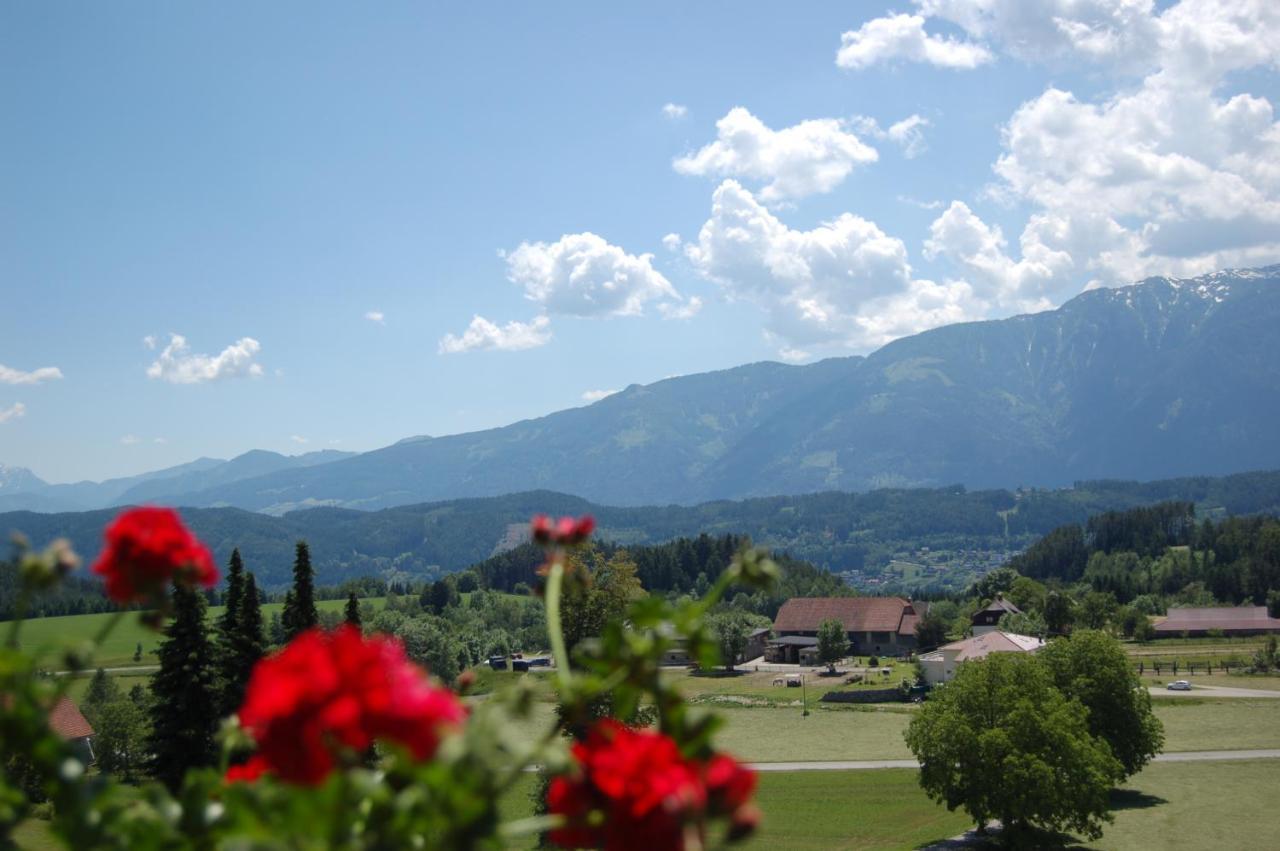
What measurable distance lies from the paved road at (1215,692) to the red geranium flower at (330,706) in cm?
7626

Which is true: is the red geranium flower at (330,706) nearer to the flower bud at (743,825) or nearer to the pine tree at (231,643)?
the flower bud at (743,825)

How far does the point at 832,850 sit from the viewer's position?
115 feet

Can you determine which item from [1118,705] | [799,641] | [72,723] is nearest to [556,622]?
[1118,705]

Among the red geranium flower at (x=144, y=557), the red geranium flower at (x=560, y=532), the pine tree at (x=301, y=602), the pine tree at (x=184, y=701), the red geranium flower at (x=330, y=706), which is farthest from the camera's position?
the pine tree at (x=301, y=602)

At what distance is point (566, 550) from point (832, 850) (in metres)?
36.0

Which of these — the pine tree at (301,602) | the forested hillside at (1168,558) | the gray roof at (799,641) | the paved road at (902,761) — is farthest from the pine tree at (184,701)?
the forested hillside at (1168,558)

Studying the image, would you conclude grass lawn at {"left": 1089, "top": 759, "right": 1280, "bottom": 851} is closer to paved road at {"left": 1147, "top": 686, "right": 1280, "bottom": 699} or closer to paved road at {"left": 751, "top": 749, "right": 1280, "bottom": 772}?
paved road at {"left": 751, "top": 749, "right": 1280, "bottom": 772}

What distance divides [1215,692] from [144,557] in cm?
8191

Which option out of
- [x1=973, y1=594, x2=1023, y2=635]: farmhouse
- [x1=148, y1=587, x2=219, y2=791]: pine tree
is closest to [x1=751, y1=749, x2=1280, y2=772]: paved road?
[x1=148, y1=587, x2=219, y2=791]: pine tree

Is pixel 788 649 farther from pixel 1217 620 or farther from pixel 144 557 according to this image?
pixel 144 557

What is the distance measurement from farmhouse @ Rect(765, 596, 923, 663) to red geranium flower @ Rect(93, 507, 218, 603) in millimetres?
106124

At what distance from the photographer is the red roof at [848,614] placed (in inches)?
4405

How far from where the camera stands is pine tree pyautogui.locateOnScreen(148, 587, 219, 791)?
27.8 m

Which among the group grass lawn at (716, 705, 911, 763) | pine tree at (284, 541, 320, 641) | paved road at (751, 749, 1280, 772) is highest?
pine tree at (284, 541, 320, 641)
